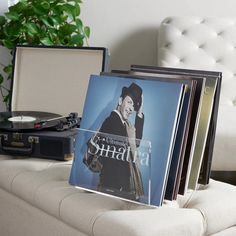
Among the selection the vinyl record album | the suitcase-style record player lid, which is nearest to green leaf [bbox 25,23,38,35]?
the suitcase-style record player lid

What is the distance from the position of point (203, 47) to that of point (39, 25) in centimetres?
84

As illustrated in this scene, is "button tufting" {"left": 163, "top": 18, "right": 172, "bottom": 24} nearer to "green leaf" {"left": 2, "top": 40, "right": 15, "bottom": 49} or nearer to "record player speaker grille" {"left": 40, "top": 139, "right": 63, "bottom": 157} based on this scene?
"green leaf" {"left": 2, "top": 40, "right": 15, "bottom": 49}

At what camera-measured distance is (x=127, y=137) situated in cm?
99

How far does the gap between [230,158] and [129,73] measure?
0.79 metres

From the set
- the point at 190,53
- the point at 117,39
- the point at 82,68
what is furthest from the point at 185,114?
the point at 117,39

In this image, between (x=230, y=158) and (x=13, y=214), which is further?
(x=230, y=158)

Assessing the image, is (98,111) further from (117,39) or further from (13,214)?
(117,39)

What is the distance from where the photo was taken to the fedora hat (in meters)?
1.00

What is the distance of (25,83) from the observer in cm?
179

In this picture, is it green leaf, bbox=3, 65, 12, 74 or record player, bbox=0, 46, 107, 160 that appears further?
green leaf, bbox=3, 65, 12, 74

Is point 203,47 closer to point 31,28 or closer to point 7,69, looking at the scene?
point 31,28

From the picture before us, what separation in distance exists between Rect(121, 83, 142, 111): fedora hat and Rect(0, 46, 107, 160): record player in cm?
32

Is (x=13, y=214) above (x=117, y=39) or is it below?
below

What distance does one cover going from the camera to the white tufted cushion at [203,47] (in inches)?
85.5
